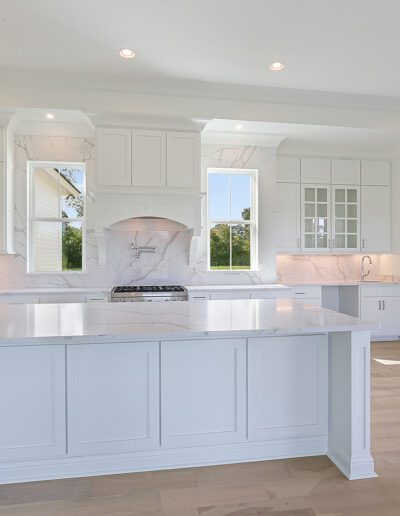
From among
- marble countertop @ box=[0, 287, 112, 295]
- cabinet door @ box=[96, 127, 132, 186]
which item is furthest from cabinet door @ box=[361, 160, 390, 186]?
marble countertop @ box=[0, 287, 112, 295]

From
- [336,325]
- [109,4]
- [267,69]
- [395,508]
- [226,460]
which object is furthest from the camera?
[267,69]

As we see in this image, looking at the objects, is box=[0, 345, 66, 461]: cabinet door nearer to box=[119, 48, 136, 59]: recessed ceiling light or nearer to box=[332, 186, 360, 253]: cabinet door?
box=[119, 48, 136, 59]: recessed ceiling light

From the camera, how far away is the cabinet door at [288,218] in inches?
201

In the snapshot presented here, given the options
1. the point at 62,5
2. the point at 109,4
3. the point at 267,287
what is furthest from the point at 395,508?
the point at 62,5

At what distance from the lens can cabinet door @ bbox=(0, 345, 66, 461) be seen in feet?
6.38

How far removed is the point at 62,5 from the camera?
2645mm

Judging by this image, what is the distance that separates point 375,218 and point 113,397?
189 inches

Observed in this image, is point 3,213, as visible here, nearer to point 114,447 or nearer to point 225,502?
point 114,447

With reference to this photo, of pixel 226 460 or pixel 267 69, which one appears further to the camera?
pixel 267 69

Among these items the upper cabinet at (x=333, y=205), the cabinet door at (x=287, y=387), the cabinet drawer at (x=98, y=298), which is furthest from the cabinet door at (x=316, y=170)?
the cabinet door at (x=287, y=387)

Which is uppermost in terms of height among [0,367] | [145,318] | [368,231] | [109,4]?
[109,4]

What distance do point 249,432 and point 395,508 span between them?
0.79 m

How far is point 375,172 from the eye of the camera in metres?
5.37

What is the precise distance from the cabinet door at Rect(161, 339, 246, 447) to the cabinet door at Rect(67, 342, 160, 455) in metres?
0.08
